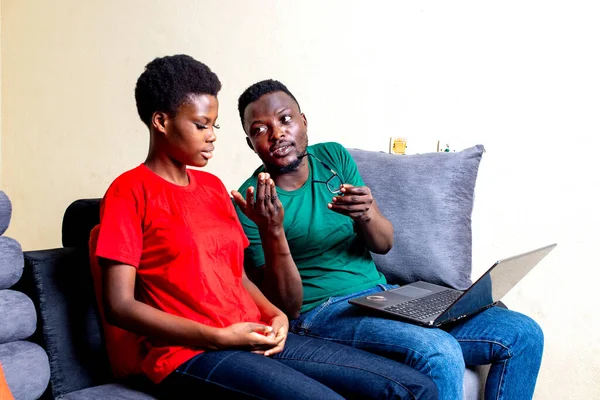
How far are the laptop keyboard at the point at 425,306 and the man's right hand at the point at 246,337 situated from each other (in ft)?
1.04

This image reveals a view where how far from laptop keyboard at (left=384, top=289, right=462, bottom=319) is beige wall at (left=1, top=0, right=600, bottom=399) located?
1.90 ft

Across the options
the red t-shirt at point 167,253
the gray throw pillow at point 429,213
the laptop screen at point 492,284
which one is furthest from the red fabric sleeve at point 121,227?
the gray throw pillow at point 429,213

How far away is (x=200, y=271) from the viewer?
1.11m

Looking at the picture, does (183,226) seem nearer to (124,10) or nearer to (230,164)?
(230,164)

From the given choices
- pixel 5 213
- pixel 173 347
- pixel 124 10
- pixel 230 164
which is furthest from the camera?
pixel 124 10

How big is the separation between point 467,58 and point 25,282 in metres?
1.47

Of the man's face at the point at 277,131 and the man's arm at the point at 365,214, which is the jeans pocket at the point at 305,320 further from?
the man's face at the point at 277,131

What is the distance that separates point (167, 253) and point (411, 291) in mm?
664

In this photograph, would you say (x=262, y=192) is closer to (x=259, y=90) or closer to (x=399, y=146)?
(x=259, y=90)

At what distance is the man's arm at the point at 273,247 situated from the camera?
1224 millimetres

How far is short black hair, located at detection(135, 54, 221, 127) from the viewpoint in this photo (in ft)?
3.86

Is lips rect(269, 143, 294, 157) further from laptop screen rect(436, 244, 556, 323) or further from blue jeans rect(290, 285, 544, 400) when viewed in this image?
laptop screen rect(436, 244, 556, 323)

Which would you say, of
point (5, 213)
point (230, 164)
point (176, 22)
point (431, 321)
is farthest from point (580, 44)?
point (5, 213)

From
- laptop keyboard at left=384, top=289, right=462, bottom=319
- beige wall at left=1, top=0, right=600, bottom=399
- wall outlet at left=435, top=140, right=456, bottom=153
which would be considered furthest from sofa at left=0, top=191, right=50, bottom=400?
wall outlet at left=435, top=140, right=456, bottom=153
